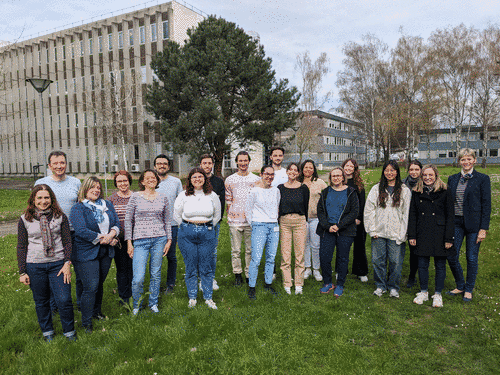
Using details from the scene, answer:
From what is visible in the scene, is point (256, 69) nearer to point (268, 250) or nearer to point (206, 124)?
point (206, 124)

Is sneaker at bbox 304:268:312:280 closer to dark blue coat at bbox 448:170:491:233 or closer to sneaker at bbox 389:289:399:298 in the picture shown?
sneaker at bbox 389:289:399:298

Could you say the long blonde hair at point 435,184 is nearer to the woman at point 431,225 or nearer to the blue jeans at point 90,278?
Answer: the woman at point 431,225

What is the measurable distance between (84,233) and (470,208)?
17.1 ft

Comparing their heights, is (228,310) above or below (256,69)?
below

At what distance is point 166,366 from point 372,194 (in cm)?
374

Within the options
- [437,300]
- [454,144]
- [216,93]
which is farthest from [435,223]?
[454,144]

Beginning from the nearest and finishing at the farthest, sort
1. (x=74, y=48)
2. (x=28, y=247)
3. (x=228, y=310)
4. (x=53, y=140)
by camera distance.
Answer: (x=28, y=247) < (x=228, y=310) < (x=74, y=48) < (x=53, y=140)

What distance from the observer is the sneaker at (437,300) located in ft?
15.8

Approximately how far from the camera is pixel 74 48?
124 feet

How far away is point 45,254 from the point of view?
373 cm

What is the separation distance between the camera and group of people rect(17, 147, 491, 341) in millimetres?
3904

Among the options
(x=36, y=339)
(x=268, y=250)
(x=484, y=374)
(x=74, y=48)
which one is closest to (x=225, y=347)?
(x=268, y=250)

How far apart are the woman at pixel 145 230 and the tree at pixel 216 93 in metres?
17.6

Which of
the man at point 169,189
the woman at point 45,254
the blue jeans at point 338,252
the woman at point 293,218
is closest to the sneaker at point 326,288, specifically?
the blue jeans at point 338,252
